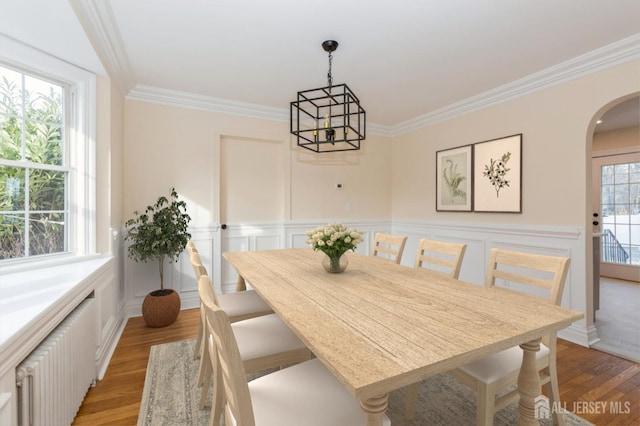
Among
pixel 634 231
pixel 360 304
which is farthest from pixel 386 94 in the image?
pixel 634 231

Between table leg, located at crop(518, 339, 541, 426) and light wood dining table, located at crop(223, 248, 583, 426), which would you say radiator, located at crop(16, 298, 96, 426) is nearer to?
light wood dining table, located at crop(223, 248, 583, 426)

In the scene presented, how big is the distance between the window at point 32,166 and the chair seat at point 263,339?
1.60 m

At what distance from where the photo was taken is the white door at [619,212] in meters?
4.71

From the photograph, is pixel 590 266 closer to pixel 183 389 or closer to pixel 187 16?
pixel 183 389

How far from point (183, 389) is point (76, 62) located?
2.48 metres

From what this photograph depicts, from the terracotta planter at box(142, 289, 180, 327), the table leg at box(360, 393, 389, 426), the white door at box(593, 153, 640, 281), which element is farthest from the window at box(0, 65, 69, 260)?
the white door at box(593, 153, 640, 281)

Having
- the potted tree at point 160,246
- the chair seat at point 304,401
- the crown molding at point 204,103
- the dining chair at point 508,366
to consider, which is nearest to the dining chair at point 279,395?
the chair seat at point 304,401

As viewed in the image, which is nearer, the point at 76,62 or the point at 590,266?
the point at 76,62

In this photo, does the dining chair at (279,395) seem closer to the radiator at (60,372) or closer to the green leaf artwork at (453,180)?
the radiator at (60,372)

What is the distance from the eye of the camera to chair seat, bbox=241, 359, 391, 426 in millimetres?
996

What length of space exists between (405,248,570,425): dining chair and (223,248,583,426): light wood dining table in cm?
11

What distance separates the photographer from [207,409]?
1.77 meters

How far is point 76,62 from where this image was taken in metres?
2.23

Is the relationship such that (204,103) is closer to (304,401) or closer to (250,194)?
(250,194)
